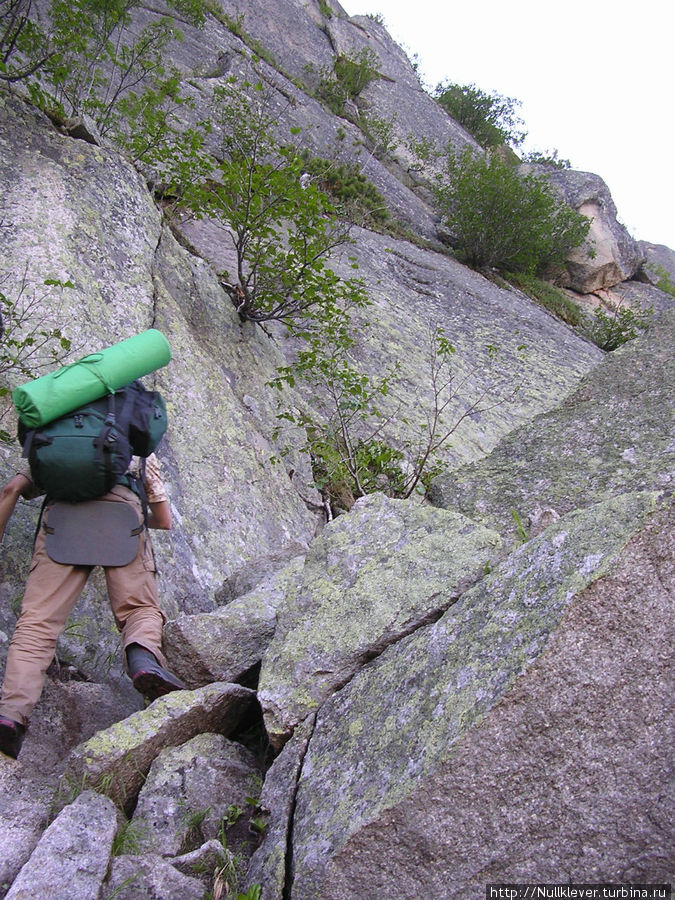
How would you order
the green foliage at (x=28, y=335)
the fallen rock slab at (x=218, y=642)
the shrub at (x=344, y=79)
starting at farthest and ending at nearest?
the shrub at (x=344, y=79) → the green foliage at (x=28, y=335) → the fallen rock slab at (x=218, y=642)

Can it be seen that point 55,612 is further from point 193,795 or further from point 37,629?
point 193,795

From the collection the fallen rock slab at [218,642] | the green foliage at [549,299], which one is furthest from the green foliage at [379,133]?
the fallen rock slab at [218,642]

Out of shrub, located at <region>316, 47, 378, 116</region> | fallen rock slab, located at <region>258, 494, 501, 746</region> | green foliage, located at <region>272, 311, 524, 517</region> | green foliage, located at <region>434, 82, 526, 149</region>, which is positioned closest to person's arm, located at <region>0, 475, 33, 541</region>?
fallen rock slab, located at <region>258, 494, 501, 746</region>

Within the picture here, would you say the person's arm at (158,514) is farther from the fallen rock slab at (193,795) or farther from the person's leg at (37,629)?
the fallen rock slab at (193,795)

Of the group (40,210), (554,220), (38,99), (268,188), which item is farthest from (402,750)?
(554,220)

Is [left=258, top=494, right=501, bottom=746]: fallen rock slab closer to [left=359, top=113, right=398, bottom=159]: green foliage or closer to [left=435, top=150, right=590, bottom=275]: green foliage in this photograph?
[left=435, top=150, right=590, bottom=275]: green foliage

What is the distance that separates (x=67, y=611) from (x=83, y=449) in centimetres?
82

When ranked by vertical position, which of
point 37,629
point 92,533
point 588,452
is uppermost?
point 588,452

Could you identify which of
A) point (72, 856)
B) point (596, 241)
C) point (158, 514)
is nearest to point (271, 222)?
point (158, 514)

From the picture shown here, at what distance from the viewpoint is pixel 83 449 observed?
3.25 metres

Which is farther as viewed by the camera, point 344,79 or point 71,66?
point 344,79

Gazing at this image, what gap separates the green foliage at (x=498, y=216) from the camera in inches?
632

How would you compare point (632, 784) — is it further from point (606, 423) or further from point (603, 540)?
point (606, 423)

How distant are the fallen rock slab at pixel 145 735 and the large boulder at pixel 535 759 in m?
0.73
